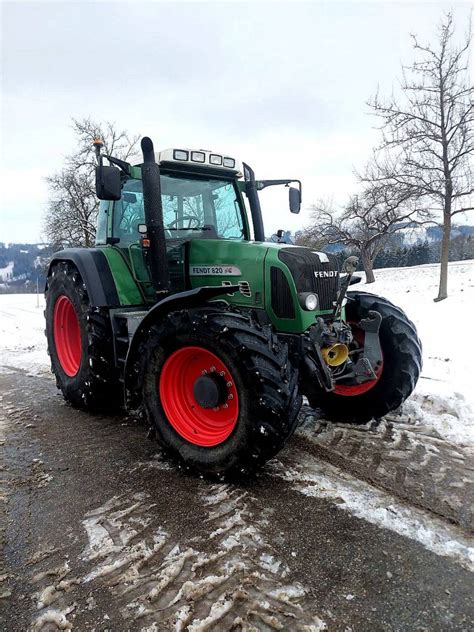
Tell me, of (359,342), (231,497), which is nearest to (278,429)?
(231,497)

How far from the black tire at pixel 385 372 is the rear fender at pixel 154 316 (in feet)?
4.26

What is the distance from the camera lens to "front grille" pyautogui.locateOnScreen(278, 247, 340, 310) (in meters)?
3.54

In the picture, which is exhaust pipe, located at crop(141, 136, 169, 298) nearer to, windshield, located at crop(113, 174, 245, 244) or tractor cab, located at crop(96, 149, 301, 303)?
tractor cab, located at crop(96, 149, 301, 303)

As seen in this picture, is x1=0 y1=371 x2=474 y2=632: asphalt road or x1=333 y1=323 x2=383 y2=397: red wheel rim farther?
x1=333 y1=323 x2=383 y2=397: red wheel rim

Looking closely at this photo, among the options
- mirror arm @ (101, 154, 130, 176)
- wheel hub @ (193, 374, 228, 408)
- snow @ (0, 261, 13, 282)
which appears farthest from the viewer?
snow @ (0, 261, 13, 282)

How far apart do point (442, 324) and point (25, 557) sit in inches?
410

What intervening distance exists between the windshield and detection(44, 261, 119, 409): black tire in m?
0.72

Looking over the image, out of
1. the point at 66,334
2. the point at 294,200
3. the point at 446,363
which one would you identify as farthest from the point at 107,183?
the point at 446,363

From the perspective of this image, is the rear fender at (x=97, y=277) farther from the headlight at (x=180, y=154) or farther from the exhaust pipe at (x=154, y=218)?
the headlight at (x=180, y=154)

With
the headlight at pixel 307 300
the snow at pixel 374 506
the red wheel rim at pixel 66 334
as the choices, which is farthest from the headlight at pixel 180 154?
the snow at pixel 374 506

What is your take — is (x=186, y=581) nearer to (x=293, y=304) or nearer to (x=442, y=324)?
(x=293, y=304)

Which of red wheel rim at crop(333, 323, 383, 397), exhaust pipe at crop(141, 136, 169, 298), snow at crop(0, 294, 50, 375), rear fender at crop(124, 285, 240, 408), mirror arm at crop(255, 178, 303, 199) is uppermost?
mirror arm at crop(255, 178, 303, 199)

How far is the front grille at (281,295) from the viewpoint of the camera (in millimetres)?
3500

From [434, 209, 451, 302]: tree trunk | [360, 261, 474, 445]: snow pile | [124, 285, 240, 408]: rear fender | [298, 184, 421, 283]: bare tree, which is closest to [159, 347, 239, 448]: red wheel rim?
[124, 285, 240, 408]: rear fender
